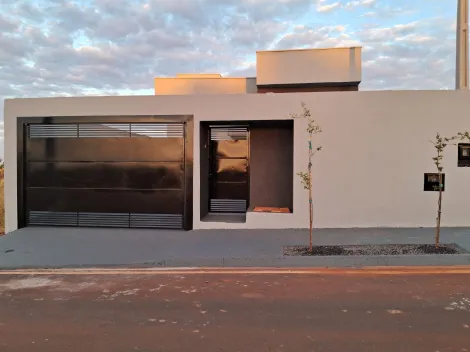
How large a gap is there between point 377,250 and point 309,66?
28.9 feet

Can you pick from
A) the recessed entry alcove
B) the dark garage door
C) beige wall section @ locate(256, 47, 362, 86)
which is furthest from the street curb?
beige wall section @ locate(256, 47, 362, 86)

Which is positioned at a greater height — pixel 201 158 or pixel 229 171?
pixel 201 158

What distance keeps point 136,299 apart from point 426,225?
7785 mm

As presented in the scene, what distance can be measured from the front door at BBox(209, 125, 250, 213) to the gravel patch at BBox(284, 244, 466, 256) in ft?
14.6

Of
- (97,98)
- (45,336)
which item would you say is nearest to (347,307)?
(45,336)

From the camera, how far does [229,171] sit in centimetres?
1269

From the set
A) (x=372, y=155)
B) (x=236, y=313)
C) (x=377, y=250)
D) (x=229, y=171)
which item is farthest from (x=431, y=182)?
(x=236, y=313)

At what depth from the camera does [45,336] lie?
4.40 meters

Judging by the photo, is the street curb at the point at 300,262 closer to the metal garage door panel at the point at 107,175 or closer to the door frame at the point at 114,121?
the door frame at the point at 114,121

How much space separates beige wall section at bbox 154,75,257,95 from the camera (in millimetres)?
18156

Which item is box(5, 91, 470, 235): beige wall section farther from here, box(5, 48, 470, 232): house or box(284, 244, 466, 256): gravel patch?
box(284, 244, 466, 256): gravel patch

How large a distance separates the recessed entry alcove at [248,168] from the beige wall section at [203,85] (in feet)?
19.3

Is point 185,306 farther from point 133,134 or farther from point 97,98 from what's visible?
point 97,98

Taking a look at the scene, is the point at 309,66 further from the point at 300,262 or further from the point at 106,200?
the point at 300,262
